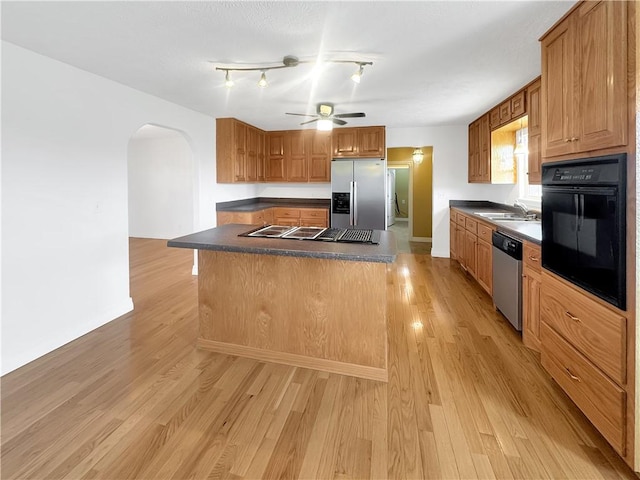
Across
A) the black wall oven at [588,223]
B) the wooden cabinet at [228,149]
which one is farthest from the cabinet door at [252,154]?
the black wall oven at [588,223]

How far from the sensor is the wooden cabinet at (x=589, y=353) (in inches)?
58.6

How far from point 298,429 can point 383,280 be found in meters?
1.01

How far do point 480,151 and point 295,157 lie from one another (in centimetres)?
304

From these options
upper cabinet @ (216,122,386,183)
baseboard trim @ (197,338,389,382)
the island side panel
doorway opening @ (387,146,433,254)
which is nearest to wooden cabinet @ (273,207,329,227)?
upper cabinet @ (216,122,386,183)

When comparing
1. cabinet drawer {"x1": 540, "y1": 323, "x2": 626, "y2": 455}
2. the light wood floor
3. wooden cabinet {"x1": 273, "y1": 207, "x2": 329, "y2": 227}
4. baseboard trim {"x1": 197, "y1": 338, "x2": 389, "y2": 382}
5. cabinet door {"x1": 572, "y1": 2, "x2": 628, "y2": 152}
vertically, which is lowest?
the light wood floor

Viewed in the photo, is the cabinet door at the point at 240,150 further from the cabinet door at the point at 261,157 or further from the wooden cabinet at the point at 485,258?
the wooden cabinet at the point at 485,258

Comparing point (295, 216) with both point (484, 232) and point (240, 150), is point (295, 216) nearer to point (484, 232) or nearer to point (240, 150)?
point (240, 150)

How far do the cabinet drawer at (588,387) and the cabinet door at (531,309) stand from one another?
0.35m

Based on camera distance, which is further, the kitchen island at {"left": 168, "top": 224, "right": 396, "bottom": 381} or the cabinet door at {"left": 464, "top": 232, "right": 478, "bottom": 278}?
the cabinet door at {"left": 464, "top": 232, "right": 478, "bottom": 278}

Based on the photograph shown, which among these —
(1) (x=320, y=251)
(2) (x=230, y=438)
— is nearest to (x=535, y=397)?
(1) (x=320, y=251)

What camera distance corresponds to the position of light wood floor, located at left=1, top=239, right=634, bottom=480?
1561mm

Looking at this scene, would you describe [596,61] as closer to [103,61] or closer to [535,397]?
[535,397]

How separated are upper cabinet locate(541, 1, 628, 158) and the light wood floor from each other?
1476mm

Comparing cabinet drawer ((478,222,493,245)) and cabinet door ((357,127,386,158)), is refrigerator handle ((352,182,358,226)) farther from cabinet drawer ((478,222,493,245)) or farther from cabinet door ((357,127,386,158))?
cabinet drawer ((478,222,493,245))
